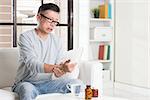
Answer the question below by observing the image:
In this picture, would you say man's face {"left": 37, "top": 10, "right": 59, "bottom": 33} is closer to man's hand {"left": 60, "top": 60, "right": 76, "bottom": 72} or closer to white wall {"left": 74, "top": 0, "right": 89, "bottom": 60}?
man's hand {"left": 60, "top": 60, "right": 76, "bottom": 72}

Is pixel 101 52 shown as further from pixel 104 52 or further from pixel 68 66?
pixel 68 66

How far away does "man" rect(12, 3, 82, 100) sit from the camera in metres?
2.61

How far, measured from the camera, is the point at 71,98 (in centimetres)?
222

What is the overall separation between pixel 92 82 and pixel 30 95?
0.64 m

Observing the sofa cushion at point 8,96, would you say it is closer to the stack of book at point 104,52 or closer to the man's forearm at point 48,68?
the man's forearm at point 48,68

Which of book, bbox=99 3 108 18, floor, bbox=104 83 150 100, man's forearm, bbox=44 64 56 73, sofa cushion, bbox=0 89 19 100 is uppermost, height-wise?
book, bbox=99 3 108 18

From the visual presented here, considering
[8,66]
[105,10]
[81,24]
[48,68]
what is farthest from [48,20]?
[105,10]

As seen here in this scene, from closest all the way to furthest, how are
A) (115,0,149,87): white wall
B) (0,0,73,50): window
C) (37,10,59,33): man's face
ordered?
(37,10,59,33): man's face → (0,0,73,50): window → (115,0,149,87): white wall

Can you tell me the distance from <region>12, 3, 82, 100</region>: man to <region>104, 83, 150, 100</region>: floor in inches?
67.2

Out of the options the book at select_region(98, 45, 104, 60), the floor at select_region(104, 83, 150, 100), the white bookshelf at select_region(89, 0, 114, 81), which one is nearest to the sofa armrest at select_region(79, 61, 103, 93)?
the floor at select_region(104, 83, 150, 100)

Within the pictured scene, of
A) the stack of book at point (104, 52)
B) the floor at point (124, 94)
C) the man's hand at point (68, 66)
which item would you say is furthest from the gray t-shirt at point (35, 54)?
the stack of book at point (104, 52)

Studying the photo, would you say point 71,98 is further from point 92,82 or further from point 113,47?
point 113,47

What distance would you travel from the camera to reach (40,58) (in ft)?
9.04

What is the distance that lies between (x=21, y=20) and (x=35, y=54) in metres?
2.05
